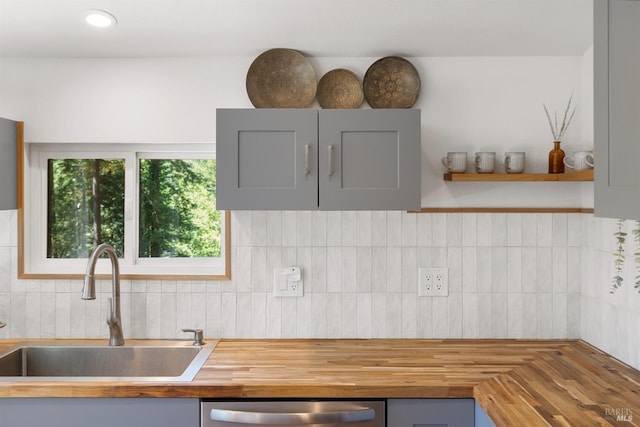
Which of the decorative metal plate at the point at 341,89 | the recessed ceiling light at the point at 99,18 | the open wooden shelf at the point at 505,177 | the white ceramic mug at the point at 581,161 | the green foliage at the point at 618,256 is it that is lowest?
the green foliage at the point at 618,256

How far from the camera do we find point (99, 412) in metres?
1.92

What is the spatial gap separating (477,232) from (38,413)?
1.90m

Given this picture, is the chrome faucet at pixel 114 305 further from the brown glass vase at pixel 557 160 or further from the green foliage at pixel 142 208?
the brown glass vase at pixel 557 160

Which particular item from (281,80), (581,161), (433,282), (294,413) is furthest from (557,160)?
(294,413)

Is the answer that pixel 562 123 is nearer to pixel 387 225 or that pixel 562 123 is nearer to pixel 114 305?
pixel 387 225

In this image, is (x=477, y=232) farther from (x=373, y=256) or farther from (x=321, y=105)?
(x=321, y=105)

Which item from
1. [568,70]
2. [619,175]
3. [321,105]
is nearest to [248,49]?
[321,105]

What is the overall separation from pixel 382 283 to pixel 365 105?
823 millimetres

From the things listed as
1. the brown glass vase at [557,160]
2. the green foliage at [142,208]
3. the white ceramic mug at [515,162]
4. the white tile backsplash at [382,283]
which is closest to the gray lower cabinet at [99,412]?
the white tile backsplash at [382,283]

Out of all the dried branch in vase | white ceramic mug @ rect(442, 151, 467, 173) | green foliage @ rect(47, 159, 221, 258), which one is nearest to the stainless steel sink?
green foliage @ rect(47, 159, 221, 258)

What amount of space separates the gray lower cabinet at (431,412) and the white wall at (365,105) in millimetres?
954

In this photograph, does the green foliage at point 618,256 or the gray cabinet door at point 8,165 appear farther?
the gray cabinet door at point 8,165

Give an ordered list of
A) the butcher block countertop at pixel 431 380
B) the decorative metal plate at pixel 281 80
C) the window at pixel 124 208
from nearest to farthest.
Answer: the butcher block countertop at pixel 431 380 → the decorative metal plate at pixel 281 80 → the window at pixel 124 208

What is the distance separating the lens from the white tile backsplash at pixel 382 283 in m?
2.55
